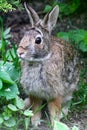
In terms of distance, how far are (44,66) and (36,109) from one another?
1.69ft

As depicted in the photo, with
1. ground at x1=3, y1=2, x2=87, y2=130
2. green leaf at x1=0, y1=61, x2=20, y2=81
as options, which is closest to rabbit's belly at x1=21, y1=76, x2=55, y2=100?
green leaf at x1=0, y1=61, x2=20, y2=81

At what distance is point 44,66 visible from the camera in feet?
15.5

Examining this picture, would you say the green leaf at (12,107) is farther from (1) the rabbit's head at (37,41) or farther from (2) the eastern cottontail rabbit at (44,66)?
(1) the rabbit's head at (37,41)

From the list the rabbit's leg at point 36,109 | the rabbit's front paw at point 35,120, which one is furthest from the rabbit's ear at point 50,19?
the rabbit's front paw at point 35,120

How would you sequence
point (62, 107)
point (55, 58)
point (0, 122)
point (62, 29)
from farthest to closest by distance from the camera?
point (62, 29)
point (62, 107)
point (55, 58)
point (0, 122)

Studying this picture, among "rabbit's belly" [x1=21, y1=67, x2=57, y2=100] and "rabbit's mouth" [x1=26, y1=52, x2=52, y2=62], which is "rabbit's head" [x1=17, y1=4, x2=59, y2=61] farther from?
"rabbit's belly" [x1=21, y1=67, x2=57, y2=100]

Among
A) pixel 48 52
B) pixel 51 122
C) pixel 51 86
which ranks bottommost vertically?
pixel 51 122

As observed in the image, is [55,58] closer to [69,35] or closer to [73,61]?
[73,61]

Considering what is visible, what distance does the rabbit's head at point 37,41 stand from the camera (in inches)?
176

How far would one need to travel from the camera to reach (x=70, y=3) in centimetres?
692

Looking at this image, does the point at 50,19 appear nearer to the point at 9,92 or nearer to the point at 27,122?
the point at 9,92

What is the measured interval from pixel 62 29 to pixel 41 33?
225 cm

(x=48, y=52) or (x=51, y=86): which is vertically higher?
(x=48, y=52)

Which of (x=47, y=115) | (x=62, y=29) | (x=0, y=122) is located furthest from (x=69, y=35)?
(x=0, y=122)
